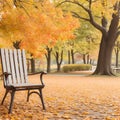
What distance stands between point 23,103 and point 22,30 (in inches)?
290

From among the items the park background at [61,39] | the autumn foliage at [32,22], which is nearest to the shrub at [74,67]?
the park background at [61,39]

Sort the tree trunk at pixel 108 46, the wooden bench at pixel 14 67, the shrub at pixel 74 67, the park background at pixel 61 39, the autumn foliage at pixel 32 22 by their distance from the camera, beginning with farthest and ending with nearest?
1. the shrub at pixel 74 67
2. the tree trunk at pixel 108 46
3. the autumn foliage at pixel 32 22
4. the wooden bench at pixel 14 67
5. the park background at pixel 61 39

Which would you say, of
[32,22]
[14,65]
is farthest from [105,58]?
[14,65]

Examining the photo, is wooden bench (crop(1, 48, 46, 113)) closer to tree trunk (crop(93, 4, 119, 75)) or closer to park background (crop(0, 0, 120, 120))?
park background (crop(0, 0, 120, 120))

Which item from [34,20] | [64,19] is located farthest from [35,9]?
[64,19]

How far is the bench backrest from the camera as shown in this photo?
7.46m

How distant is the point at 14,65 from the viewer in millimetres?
7691

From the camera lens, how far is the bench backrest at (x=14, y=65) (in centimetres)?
746

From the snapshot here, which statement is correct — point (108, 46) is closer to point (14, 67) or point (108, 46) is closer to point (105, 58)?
point (105, 58)

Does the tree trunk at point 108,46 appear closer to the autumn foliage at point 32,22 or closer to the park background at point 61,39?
the park background at point 61,39

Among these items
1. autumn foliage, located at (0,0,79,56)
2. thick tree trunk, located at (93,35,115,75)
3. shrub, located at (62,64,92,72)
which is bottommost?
shrub, located at (62,64,92,72)

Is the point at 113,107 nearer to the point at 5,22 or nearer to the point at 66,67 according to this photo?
the point at 5,22

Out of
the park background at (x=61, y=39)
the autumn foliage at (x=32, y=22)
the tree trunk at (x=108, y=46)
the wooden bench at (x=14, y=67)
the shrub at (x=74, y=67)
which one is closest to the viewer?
the park background at (x=61, y=39)

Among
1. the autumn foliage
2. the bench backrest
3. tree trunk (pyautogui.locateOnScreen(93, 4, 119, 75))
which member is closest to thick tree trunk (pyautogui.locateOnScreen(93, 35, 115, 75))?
tree trunk (pyautogui.locateOnScreen(93, 4, 119, 75))
